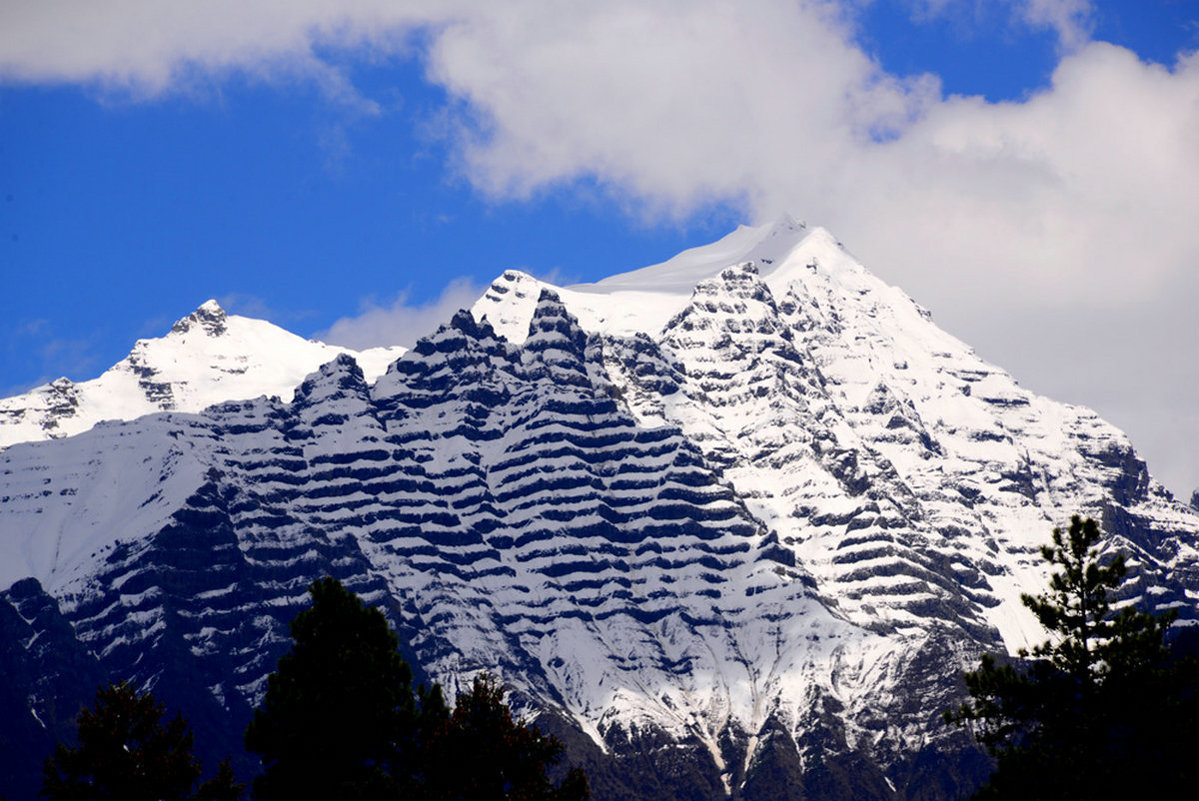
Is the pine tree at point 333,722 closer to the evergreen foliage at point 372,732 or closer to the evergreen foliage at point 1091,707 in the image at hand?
the evergreen foliage at point 372,732

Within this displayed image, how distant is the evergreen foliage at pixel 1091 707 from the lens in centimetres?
7175

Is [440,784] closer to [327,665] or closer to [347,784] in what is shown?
[347,784]

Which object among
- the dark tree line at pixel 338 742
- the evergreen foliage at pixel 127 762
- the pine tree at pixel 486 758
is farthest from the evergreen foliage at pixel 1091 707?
the evergreen foliage at pixel 127 762

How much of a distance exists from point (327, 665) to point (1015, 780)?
106 feet

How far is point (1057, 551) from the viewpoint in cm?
7812

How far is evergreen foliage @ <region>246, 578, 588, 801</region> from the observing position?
260ft

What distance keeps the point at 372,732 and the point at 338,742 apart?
163 cm

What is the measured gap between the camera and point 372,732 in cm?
8412

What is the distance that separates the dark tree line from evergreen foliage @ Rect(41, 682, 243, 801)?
5cm

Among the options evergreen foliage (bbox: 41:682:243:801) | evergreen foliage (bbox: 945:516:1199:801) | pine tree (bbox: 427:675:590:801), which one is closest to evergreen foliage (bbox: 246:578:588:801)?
pine tree (bbox: 427:675:590:801)

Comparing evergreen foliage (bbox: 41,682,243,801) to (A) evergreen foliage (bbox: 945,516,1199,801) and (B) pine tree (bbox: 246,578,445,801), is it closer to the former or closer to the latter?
(B) pine tree (bbox: 246,578,445,801)

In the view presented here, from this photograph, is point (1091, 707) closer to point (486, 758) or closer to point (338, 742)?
point (486, 758)

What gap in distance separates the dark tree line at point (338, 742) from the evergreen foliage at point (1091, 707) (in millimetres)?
18904

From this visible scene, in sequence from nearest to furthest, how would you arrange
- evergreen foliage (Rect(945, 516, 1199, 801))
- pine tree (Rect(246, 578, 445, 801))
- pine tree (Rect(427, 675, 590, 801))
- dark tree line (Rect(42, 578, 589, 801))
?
evergreen foliage (Rect(945, 516, 1199, 801)), pine tree (Rect(427, 675, 590, 801)), dark tree line (Rect(42, 578, 589, 801)), pine tree (Rect(246, 578, 445, 801))
